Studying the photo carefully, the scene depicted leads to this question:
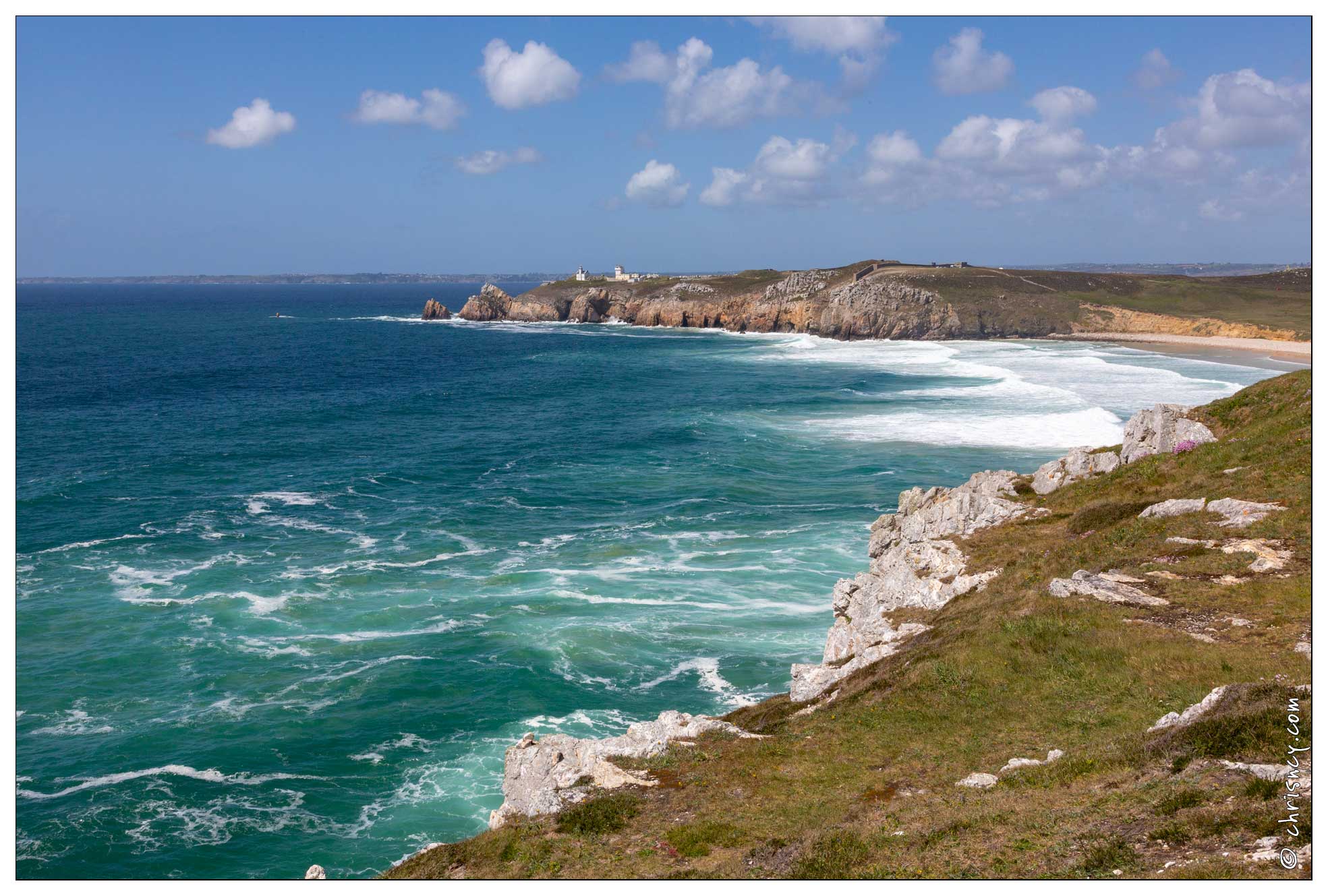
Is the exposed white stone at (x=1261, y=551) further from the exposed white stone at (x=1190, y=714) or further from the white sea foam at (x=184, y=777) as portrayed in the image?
the white sea foam at (x=184, y=777)

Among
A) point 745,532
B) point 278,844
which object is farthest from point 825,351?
point 278,844

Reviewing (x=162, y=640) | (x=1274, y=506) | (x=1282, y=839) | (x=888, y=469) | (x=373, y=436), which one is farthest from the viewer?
(x=373, y=436)

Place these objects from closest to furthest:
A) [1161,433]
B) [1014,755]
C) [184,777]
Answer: [1014,755], [184,777], [1161,433]

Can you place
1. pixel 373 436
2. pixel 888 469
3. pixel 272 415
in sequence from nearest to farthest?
1. pixel 888 469
2. pixel 373 436
3. pixel 272 415

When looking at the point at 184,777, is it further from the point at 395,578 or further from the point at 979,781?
the point at 979,781

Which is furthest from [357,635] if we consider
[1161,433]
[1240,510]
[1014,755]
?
[1161,433]
